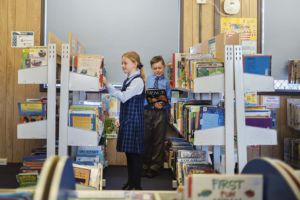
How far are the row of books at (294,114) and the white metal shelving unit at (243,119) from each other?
2.52 meters

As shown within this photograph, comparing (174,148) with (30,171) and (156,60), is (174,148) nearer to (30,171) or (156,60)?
(156,60)

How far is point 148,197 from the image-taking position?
136cm

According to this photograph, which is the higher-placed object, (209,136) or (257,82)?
(257,82)

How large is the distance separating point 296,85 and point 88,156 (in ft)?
10.6

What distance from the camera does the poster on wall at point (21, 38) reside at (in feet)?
17.7

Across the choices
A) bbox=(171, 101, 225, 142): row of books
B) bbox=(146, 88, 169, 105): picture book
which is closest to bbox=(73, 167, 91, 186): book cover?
bbox=(171, 101, 225, 142): row of books

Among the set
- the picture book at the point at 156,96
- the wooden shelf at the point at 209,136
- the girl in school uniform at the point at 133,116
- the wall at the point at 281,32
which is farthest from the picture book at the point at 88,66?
the wall at the point at 281,32

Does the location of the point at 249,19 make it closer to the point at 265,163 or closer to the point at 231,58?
the point at 231,58

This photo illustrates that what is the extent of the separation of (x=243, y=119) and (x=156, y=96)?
1934 mm

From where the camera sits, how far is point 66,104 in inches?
119

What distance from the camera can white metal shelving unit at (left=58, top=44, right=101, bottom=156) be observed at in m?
3.01

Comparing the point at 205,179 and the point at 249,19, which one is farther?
the point at 249,19

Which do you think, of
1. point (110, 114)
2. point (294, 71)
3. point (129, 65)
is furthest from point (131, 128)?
point (294, 71)

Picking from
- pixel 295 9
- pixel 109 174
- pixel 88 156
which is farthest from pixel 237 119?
pixel 295 9
